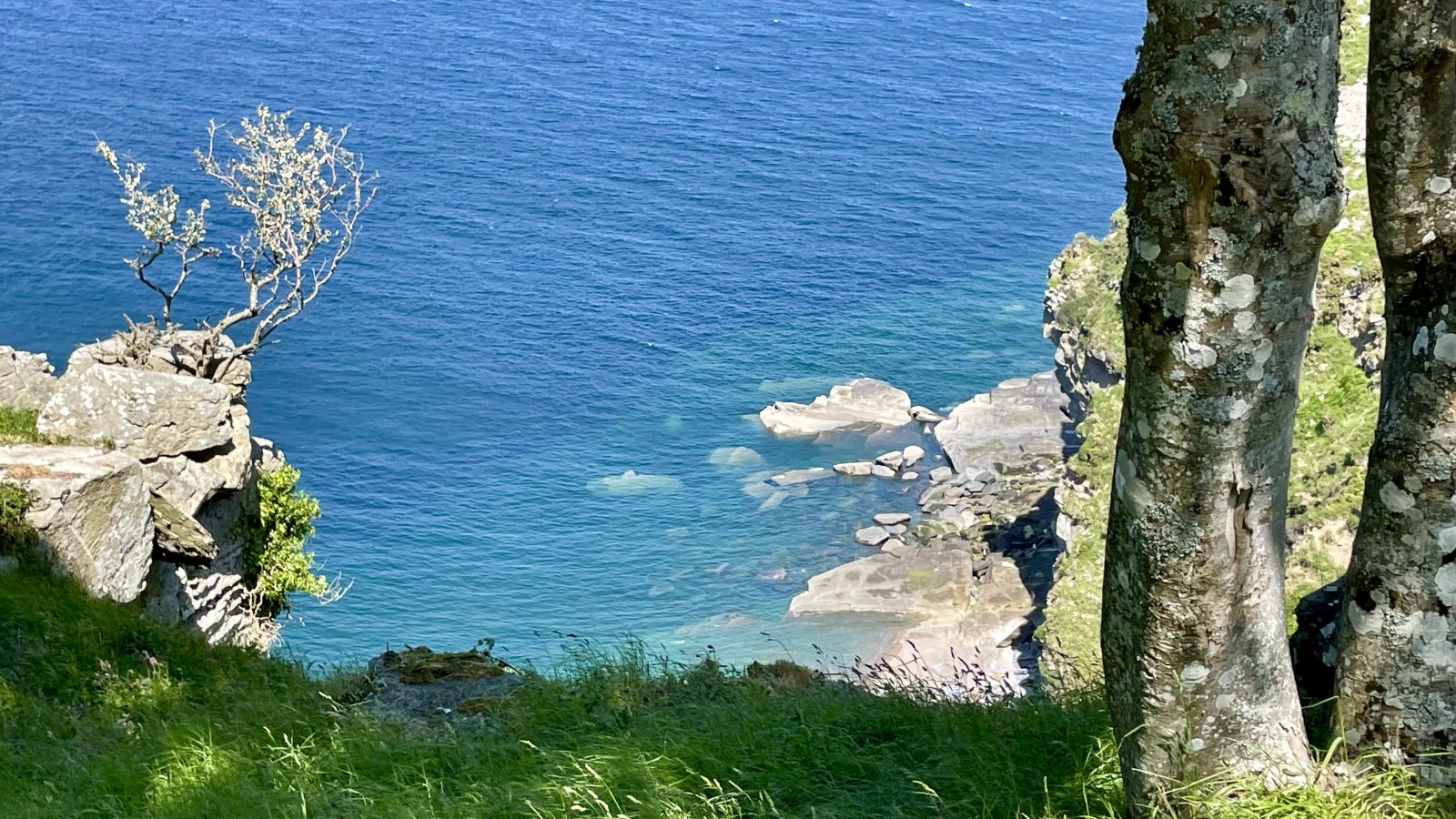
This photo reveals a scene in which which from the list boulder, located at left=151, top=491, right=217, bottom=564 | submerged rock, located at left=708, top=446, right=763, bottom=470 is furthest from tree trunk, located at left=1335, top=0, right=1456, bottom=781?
submerged rock, located at left=708, top=446, right=763, bottom=470

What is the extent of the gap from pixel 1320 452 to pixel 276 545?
2244 centimetres

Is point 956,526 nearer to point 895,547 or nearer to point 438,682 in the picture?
point 895,547

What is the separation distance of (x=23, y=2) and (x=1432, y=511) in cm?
12515

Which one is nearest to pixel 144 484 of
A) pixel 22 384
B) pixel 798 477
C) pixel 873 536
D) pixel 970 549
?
pixel 22 384

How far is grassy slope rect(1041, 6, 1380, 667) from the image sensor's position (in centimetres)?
2805

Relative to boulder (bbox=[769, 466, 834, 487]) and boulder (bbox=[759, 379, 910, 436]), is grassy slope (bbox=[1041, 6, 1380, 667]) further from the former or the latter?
boulder (bbox=[759, 379, 910, 436])

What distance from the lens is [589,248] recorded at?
280ft

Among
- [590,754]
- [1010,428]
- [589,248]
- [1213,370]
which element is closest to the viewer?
[1213,370]

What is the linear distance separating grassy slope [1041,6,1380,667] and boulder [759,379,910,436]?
23.6 m

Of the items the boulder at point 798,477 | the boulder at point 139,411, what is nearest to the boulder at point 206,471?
the boulder at point 139,411

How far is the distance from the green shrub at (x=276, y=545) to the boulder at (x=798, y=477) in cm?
4316

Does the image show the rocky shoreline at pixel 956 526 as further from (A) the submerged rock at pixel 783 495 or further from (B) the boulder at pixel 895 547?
(A) the submerged rock at pixel 783 495

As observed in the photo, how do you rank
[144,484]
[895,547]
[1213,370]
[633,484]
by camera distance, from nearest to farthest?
[1213,370] < [144,484] < [895,547] < [633,484]

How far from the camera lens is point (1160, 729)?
544cm
